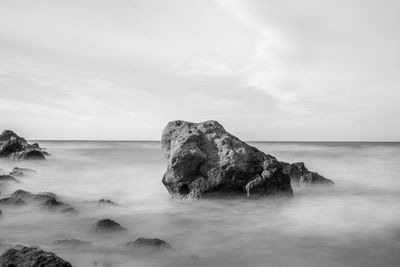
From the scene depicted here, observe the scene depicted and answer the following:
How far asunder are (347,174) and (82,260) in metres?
17.2

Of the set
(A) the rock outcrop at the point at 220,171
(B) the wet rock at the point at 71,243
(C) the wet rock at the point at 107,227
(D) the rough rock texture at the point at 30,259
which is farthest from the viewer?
(A) the rock outcrop at the point at 220,171

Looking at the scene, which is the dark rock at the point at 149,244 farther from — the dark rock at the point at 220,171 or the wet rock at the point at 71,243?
the dark rock at the point at 220,171

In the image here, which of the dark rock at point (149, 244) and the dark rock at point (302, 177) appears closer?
the dark rock at point (149, 244)

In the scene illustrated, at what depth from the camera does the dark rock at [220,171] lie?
406 inches

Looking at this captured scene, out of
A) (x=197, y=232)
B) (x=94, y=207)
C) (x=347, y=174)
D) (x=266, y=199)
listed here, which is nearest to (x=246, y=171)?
(x=266, y=199)

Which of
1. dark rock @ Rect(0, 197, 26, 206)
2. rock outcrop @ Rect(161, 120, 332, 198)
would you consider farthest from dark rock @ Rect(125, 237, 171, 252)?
dark rock @ Rect(0, 197, 26, 206)

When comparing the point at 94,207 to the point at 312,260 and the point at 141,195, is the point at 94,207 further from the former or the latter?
the point at 312,260

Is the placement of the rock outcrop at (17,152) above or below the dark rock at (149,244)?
above

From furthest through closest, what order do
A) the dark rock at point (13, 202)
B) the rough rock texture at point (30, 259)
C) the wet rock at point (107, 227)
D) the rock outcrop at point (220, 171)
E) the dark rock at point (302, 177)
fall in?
the dark rock at point (302, 177), the rock outcrop at point (220, 171), the dark rock at point (13, 202), the wet rock at point (107, 227), the rough rock texture at point (30, 259)

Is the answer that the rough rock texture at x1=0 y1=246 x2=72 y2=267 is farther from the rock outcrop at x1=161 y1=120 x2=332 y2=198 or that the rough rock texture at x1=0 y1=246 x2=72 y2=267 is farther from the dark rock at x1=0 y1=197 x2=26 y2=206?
the rock outcrop at x1=161 y1=120 x2=332 y2=198

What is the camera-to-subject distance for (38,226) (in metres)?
7.53

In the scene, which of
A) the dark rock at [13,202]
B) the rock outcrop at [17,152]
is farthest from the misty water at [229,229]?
the rock outcrop at [17,152]

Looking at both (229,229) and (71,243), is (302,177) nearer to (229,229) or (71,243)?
(229,229)

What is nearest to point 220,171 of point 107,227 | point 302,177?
point 107,227
